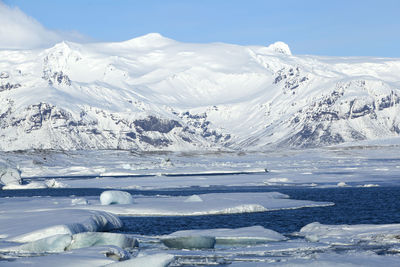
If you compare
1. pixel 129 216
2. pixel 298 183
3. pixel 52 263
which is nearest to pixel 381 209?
pixel 129 216

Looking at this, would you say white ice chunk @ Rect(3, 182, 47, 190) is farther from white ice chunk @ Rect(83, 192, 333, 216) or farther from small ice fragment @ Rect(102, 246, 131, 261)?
small ice fragment @ Rect(102, 246, 131, 261)

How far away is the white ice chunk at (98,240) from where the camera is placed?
119 feet

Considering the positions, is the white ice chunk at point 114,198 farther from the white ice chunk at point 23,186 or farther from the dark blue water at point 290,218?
the white ice chunk at point 23,186

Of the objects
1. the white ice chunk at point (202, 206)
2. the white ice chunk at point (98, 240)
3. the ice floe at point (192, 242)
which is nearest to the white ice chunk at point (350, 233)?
the ice floe at point (192, 242)

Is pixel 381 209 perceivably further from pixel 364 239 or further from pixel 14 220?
pixel 14 220

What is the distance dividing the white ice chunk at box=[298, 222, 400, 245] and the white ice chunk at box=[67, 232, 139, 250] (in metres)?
10.0

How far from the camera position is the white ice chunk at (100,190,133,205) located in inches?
2357

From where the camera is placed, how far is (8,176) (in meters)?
108

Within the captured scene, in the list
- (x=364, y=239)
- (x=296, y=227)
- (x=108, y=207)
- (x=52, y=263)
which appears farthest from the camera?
(x=108, y=207)

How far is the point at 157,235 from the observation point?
43750mm

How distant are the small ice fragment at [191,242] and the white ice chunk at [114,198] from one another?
22.0m

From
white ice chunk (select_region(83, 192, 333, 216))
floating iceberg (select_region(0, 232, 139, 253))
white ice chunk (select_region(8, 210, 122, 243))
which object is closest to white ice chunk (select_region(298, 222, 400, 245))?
floating iceberg (select_region(0, 232, 139, 253))

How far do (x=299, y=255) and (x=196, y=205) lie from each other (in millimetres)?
25632

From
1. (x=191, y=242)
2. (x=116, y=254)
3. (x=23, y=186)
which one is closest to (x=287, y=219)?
(x=191, y=242)
